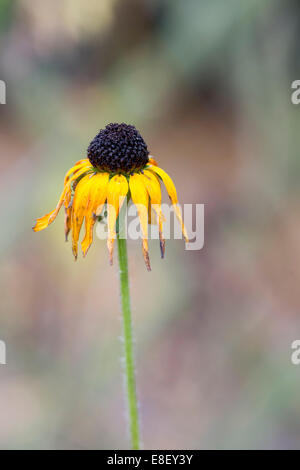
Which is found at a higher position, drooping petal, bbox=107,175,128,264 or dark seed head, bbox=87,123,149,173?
dark seed head, bbox=87,123,149,173

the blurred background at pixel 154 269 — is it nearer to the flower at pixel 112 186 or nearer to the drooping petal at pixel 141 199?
the flower at pixel 112 186

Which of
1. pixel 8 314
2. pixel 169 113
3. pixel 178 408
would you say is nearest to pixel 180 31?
pixel 169 113

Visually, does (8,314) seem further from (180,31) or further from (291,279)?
(180,31)

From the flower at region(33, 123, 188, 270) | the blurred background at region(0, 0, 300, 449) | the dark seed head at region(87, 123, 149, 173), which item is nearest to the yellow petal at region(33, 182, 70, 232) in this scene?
the flower at region(33, 123, 188, 270)

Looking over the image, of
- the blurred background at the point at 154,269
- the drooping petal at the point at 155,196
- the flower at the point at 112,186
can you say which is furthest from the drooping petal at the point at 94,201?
the blurred background at the point at 154,269

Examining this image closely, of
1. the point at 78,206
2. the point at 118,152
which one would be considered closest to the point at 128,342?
the point at 78,206

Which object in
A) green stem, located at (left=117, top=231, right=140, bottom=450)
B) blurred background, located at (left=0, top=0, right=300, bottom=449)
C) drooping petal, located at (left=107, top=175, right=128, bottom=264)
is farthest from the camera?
blurred background, located at (left=0, top=0, right=300, bottom=449)

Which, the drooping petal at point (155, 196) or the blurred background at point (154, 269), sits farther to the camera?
the blurred background at point (154, 269)

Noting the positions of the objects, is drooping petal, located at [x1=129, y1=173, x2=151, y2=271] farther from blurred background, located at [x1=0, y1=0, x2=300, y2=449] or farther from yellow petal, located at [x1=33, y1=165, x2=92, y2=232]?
blurred background, located at [x1=0, y1=0, x2=300, y2=449]
